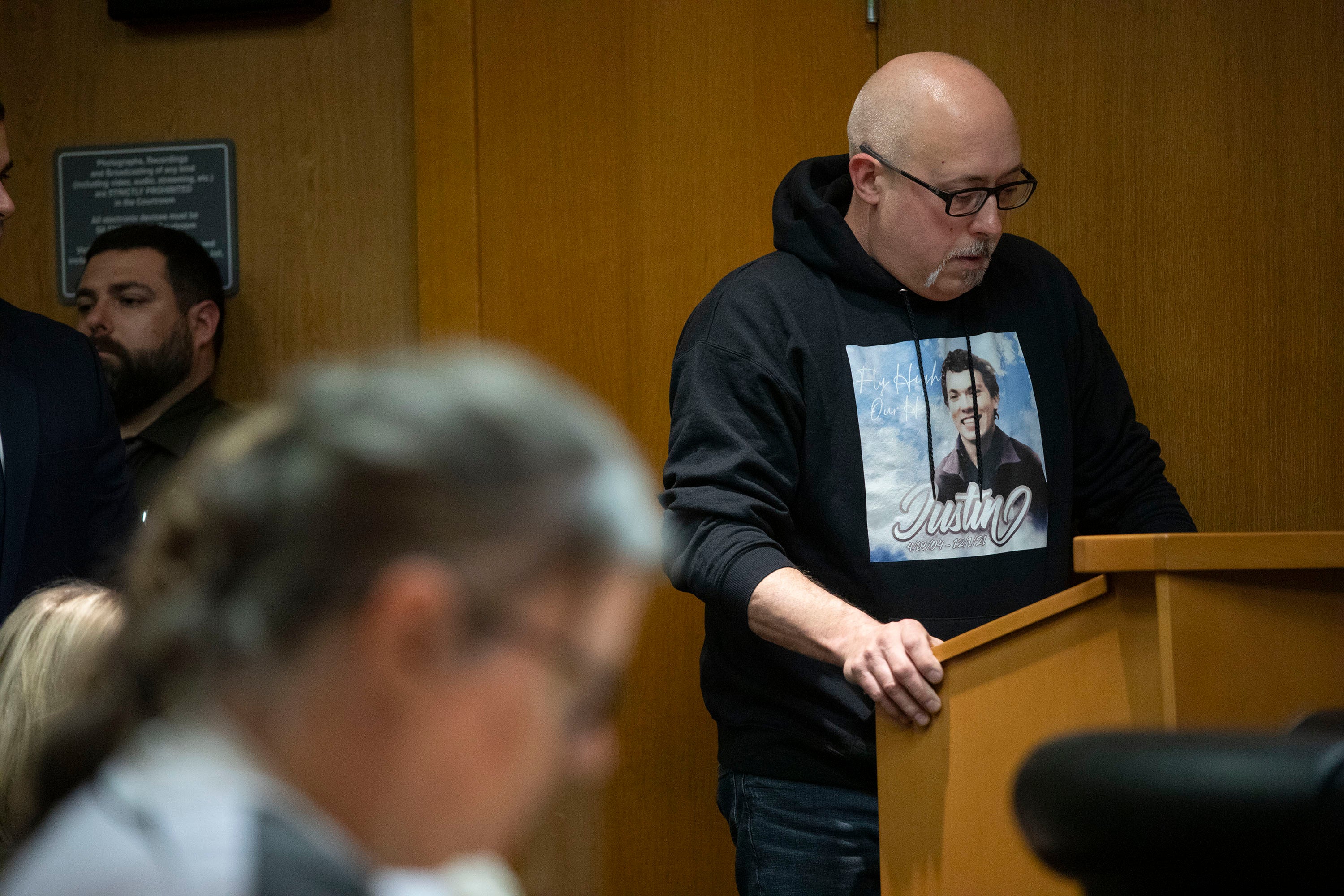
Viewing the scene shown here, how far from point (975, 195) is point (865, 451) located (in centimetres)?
49

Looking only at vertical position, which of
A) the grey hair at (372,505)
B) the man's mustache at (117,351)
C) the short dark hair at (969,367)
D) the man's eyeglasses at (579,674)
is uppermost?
the man's mustache at (117,351)

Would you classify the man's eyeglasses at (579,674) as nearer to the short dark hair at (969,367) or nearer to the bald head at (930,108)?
the short dark hair at (969,367)

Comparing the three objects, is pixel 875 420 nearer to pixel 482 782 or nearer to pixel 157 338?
pixel 482 782

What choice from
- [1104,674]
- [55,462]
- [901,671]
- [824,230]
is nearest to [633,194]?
[824,230]

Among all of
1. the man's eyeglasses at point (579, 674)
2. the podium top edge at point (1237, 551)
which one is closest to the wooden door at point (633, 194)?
the podium top edge at point (1237, 551)

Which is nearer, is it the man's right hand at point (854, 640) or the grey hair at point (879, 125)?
the man's right hand at point (854, 640)

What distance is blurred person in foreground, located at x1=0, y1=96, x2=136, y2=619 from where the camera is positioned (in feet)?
7.16

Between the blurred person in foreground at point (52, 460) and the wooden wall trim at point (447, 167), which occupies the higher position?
the wooden wall trim at point (447, 167)

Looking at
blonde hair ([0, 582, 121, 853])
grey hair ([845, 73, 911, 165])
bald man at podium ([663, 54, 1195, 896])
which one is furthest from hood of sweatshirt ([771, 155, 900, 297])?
blonde hair ([0, 582, 121, 853])

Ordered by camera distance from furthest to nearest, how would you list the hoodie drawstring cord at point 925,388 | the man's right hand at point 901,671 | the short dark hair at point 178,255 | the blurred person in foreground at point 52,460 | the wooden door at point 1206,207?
1. the short dark hair at point 178,255
2. the wooden door at point 1206,207
3. the blurred person in foreground at point 52,460
4. the hoodie drawstring cord at point 925,388
5. the man's right hand at point 901,671

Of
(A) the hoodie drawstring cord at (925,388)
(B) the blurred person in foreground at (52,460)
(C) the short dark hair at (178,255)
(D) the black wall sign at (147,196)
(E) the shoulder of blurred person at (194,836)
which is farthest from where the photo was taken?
(D) the black wall sign at (147,196)

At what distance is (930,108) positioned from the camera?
7.07ft

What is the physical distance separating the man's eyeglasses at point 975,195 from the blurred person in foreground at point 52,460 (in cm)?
154

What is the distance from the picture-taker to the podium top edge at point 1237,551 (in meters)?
1.36
